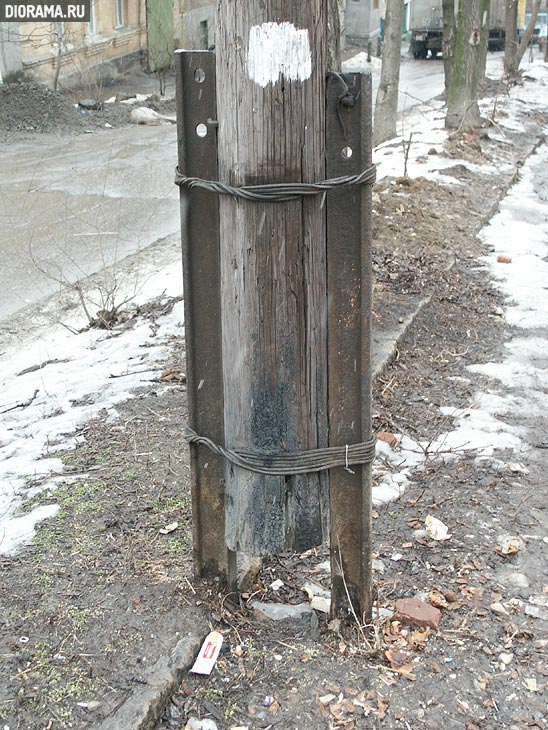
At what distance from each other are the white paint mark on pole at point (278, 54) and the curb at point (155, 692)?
1.67m

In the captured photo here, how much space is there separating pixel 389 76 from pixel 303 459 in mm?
13515

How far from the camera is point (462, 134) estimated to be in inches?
550

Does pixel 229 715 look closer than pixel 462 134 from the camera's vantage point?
→ Yes

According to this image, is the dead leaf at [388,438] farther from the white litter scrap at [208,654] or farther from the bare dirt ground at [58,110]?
the bare dirt ground at [58,110]

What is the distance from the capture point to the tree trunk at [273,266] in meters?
2.35

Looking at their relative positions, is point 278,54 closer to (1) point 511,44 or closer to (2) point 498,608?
(2) point 498,608

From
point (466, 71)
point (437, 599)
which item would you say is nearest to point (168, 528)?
point (437, 599)

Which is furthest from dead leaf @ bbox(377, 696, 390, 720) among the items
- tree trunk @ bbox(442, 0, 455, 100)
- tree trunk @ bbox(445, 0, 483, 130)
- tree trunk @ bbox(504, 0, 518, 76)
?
tree trunk @ bbox(504, 0, 518, 76)

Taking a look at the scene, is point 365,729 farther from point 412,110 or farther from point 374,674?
point 412,110

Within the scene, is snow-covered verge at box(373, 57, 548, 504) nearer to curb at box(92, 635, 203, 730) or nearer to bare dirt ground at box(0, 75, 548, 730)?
bare dirt ground at box(0, 75, 548, 730)

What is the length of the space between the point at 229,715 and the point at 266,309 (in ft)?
3.85

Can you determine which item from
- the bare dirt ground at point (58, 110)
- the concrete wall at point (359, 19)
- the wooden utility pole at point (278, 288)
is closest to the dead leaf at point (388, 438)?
the wooden utility pole at point (278, 288)

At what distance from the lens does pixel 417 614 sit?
2900 mm

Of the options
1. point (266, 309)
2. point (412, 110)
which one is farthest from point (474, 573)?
point (412, 110)
